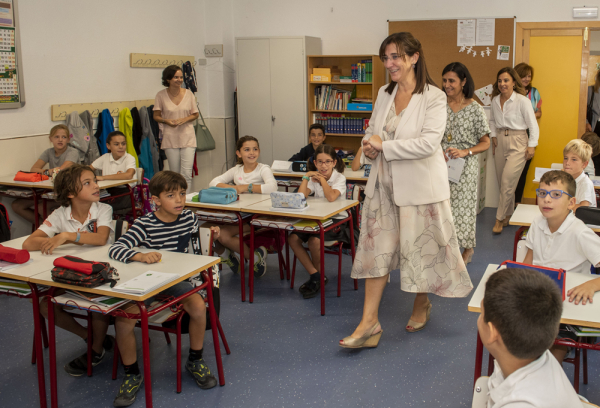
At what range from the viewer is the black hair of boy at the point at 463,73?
12.6 feet

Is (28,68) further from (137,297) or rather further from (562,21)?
(562,21)

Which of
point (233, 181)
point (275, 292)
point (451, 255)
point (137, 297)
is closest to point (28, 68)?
point (233, 181)

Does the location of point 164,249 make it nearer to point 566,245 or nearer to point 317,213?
point 317,213

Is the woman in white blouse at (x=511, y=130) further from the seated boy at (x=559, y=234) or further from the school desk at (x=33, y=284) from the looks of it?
the school desk at (x=33, y=284)

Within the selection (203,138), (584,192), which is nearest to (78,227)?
(584,192)

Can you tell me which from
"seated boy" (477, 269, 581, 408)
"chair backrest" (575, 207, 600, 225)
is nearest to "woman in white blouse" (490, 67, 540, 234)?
"chair backrest" (575, 207, 600, 225)

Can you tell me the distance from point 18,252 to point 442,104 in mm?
2105

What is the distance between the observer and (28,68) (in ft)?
17.2

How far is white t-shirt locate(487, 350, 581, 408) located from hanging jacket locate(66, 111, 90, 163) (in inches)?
197

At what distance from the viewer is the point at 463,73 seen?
387 centimetres

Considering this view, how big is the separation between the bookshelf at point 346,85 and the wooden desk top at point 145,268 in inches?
180

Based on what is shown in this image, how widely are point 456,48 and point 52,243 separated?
5321 mm

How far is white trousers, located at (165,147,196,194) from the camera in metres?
6.27

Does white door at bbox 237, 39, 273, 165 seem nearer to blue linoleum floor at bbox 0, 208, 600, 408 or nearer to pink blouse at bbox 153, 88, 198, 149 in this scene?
pink blouse at bbox 153, 88, 198, 149
